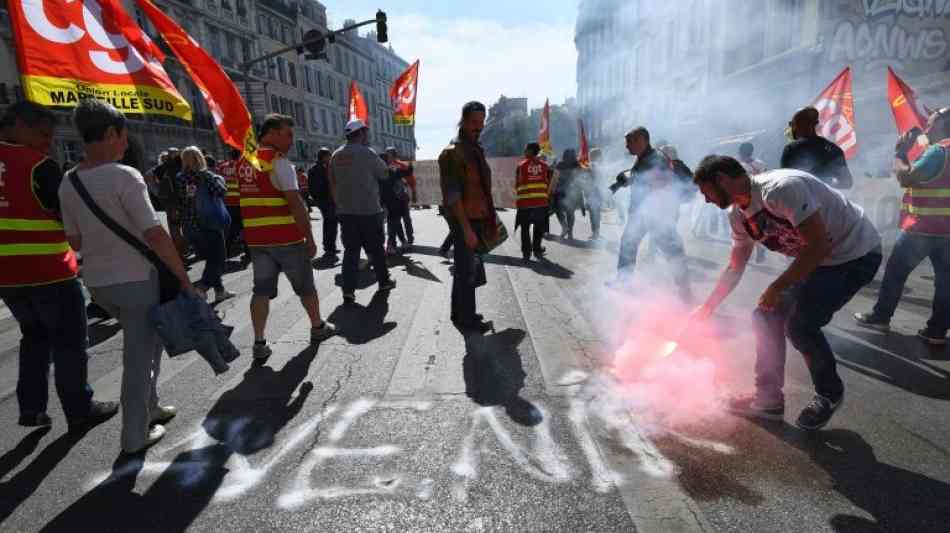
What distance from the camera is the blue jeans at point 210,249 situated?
536 cm

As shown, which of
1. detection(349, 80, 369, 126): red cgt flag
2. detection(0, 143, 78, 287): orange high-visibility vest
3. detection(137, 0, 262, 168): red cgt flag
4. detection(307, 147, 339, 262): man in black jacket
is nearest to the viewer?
detection(0, 143, 78, 287): orange high-visibility vest

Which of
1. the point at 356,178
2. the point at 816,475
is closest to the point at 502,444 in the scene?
the point at 816,475

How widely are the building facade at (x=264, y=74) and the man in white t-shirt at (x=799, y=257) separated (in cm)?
1401

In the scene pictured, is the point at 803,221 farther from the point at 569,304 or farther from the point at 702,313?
the point at 569,304

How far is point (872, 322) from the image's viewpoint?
403cm

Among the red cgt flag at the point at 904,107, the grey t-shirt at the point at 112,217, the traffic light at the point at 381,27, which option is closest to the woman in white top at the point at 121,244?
the grey t-shirt at the point at 112,217

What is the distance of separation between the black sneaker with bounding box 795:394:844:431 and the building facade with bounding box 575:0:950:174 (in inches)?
502

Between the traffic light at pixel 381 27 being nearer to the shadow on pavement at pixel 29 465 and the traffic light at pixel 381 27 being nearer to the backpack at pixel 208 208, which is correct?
the backpack at pixel 208 208

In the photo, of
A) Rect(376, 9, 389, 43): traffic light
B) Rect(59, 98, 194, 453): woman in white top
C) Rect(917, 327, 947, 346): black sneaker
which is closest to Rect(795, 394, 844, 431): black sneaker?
Rect(917, 327, 947, 346): black sneaker

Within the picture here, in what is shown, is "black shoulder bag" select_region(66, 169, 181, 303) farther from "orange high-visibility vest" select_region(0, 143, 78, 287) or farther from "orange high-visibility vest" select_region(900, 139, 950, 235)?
"orange high-visibility vest" select_region(900, 139, 950, 235)

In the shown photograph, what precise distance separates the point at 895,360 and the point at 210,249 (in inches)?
242

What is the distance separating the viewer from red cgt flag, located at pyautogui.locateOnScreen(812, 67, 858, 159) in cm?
642

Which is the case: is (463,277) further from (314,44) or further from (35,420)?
(314,44)

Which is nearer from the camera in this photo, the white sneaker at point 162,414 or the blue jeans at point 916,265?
the white sneaker at point 162,414
